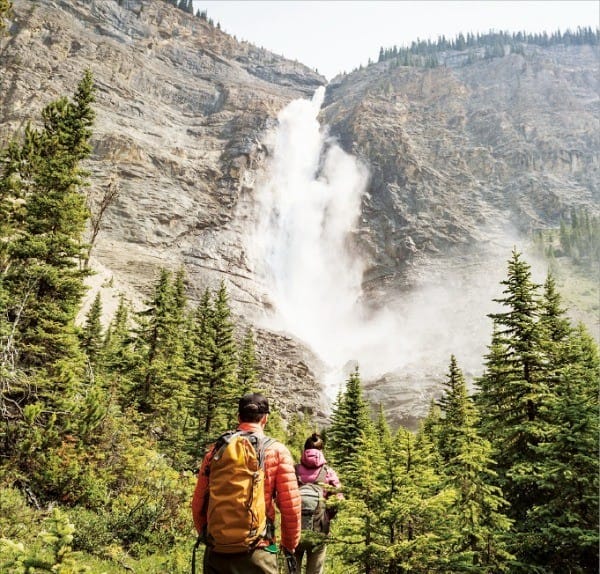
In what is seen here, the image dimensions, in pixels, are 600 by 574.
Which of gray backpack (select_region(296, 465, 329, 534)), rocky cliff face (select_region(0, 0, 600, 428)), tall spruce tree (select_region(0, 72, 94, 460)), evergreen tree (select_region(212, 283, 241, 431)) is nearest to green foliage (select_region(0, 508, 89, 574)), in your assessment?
gray backpack (select_region(296, 465, 329, 534))

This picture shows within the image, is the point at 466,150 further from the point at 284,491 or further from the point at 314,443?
the point at 284,491

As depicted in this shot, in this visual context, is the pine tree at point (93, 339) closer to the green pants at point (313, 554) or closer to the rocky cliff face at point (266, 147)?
the rocky cliff face at point (266, 147)

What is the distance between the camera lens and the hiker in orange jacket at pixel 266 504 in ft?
12.8

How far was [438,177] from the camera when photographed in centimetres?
12344

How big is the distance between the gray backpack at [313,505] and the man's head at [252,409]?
289cm

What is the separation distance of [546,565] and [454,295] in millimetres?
90737

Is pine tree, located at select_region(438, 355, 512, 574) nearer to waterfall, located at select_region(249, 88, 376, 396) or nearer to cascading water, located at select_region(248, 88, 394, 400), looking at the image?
cascading water, located at select_region(248, 88, 394, 400)

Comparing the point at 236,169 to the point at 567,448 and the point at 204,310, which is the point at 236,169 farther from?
the point at 567,448

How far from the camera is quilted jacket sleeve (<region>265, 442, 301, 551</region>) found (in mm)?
4109

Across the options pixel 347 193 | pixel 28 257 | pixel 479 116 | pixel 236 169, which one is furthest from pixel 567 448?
pixel 479 116

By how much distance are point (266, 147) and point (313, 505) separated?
121 m

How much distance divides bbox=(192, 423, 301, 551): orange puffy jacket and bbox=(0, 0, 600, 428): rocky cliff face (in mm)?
57702

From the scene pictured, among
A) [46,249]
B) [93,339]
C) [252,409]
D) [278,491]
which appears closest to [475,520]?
[278,491]

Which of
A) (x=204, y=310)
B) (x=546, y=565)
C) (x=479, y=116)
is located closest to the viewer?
(x=546, y=565)
